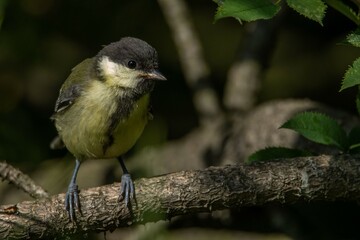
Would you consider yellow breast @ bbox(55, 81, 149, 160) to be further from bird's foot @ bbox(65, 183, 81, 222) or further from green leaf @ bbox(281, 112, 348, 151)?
green leaf @ bbox(281, 112, 348, 151)

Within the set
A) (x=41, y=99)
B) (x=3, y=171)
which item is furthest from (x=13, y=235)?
(x=41, y=99)

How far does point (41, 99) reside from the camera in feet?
17.4

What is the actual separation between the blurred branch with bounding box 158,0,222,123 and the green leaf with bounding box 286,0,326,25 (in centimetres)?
255

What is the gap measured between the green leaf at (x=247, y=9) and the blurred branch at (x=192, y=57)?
2490 mm

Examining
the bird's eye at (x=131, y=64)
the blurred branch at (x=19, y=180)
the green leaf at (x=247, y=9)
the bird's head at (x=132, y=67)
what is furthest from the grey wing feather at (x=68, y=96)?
the green leaf at (x=247, y=9)

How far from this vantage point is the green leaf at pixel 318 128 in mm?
2492

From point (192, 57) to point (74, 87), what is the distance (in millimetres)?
1583

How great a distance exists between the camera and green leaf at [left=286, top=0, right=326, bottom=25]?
2049 millimetres

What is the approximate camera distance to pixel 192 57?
15.4 feet

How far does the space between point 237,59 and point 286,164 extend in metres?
2.23

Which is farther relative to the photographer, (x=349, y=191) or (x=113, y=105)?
(x=113, y=105)

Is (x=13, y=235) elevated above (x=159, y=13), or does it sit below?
below

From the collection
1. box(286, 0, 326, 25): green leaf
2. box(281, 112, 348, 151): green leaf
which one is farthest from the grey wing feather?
box(286, 0, 326, 25): green leaf

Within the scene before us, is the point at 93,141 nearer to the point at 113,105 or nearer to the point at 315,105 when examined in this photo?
the point at 113,105
